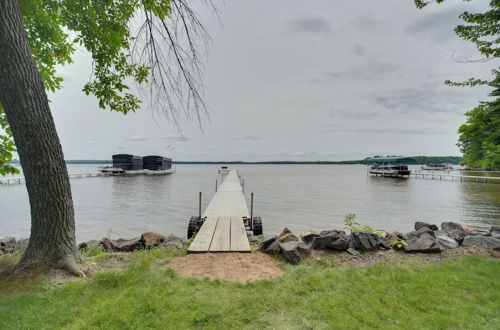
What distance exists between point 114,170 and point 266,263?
6682 centimetres

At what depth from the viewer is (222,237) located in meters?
7.52

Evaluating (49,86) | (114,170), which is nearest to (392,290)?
(49,86)

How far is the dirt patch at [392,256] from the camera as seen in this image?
5.53 meters

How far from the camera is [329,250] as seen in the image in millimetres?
6309

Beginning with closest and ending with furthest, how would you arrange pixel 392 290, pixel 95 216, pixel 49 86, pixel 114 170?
pixel 392 290 < pixel 49 86 < pixel 95 216 < pixel 114 170

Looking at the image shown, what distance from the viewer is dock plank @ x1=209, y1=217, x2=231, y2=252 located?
6.46 metres

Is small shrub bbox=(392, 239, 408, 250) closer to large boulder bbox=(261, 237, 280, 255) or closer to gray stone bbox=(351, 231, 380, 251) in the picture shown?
gray stone bbox=(351, 231, 380, 251)

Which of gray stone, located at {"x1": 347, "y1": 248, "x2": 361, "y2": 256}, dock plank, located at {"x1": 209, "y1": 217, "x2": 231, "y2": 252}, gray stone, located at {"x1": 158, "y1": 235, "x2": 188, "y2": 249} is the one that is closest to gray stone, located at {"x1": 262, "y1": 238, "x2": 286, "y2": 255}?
dock plank, located at {"x1": 209, "y1": 217, "x2": 231, "y2": 252}

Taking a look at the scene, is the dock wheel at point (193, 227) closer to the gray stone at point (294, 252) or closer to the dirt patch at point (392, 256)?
the gray stone at point (294, 252)

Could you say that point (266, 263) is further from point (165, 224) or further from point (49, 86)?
point (165, 224)

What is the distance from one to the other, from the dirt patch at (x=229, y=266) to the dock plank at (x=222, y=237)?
0.34m

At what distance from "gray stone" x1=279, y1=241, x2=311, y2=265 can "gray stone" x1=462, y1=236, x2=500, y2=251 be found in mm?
4667

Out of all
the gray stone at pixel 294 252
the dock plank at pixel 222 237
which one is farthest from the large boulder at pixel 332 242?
the dock plank at pixel 222 237

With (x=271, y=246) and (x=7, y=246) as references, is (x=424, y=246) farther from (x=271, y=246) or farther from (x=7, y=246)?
(x=7, y=246)
